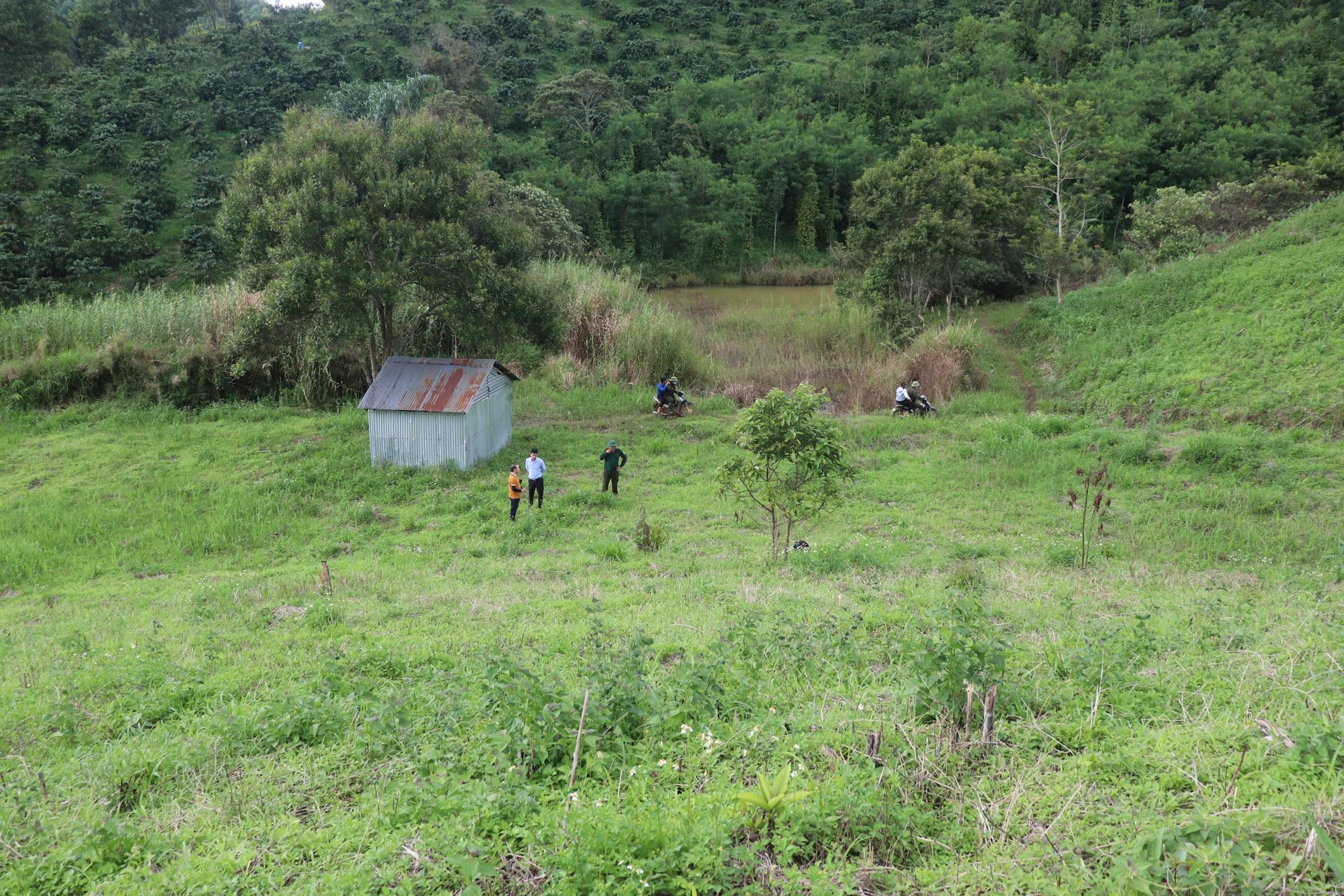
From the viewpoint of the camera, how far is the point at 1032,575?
29.5ft

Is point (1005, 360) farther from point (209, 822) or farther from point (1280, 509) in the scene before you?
point (209, 822)

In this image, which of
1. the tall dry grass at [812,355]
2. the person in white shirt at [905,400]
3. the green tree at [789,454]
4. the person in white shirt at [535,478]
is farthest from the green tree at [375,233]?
the person in white shirt at [905,400]

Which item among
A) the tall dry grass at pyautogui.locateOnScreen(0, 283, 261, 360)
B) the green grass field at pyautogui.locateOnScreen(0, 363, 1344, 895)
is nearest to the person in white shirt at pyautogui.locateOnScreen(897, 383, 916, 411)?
the green grass field at pyautogui.locateOnScreen(0, 363, 1344, 895)

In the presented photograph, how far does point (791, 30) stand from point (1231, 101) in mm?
42261

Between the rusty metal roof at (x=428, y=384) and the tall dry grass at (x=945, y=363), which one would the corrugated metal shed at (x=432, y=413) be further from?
the tall dry grass at (x=945, y=363)

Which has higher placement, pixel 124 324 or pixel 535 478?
pixel 124 324

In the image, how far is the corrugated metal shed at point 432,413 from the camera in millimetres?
16156

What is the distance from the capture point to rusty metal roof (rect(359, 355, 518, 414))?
1612 cm

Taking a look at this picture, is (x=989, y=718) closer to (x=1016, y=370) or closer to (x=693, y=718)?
(x=693, y=718)

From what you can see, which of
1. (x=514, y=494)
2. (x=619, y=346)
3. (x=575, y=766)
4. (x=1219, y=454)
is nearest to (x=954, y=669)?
(x=575, y=766)

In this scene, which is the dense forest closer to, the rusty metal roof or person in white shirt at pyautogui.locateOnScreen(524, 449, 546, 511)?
the rusty metal roof

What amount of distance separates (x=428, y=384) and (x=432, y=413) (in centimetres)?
79

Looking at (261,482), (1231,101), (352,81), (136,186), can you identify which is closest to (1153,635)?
(261,482)

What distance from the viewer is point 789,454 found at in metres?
10.8
